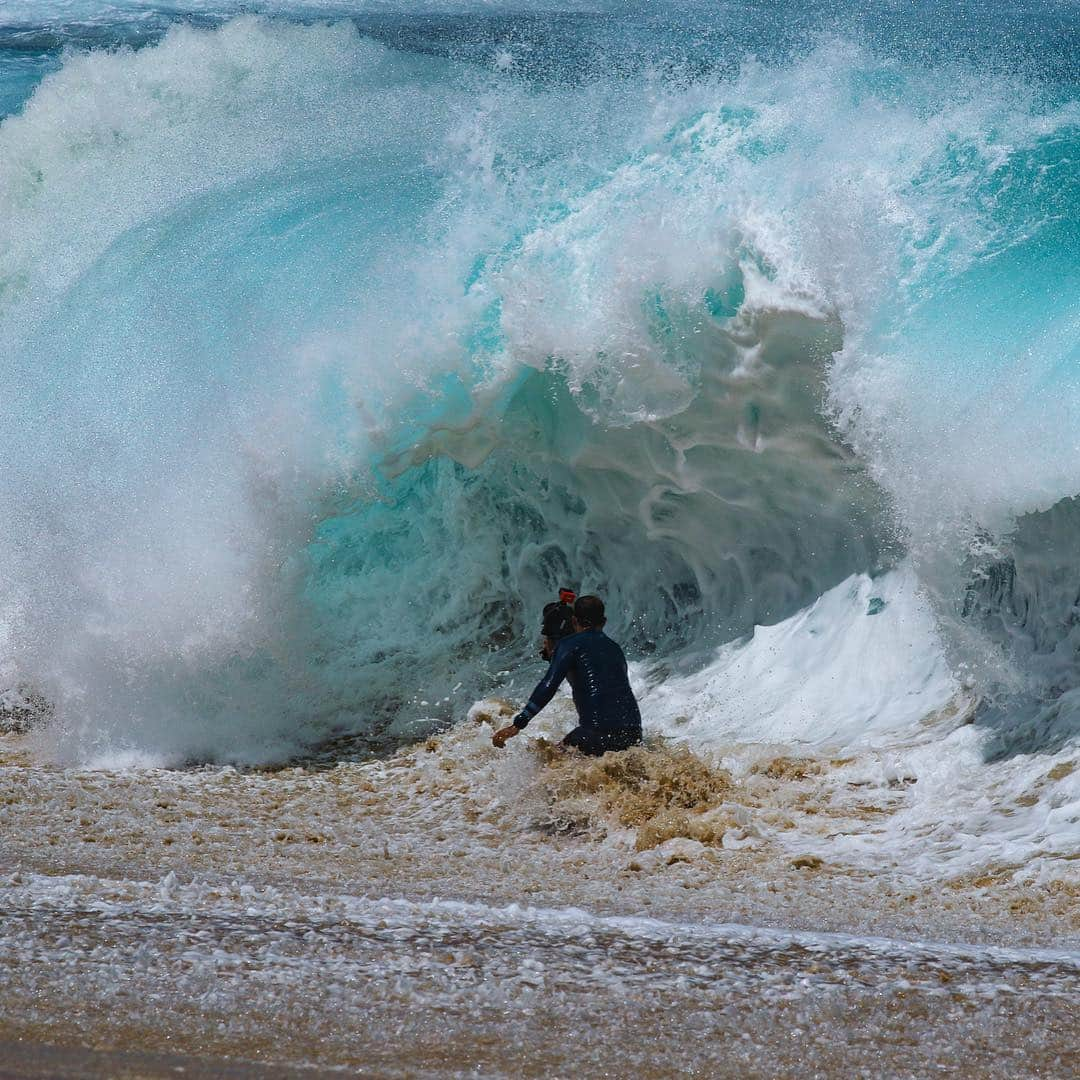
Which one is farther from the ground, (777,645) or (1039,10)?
(1039,10)

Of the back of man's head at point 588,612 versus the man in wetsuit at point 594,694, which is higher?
the back of man's head at point 588,612

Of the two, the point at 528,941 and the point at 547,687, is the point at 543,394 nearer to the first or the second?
the point at 547,687

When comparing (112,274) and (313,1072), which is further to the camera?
(112,274)

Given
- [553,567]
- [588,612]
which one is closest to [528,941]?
[588,612]

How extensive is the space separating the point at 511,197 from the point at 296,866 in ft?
19.2

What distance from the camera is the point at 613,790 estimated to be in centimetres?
637

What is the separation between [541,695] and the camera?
6762 millimetres

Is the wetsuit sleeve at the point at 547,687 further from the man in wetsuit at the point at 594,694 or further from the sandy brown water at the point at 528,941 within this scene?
the sandy brown water at the point at 528,941

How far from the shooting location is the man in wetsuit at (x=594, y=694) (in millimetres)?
6770

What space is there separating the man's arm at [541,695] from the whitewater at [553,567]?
0.92 ft

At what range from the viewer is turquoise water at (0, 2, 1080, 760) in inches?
307

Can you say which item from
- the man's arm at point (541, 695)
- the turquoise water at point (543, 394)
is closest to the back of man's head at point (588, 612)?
the man's arm at point (541, 695)

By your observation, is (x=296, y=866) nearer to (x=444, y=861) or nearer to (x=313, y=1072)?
(x=444, y=861)

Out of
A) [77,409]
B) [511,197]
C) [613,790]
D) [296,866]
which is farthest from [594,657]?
[77,409]
